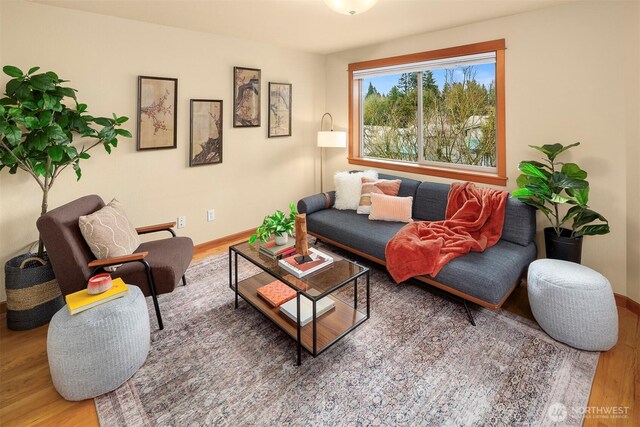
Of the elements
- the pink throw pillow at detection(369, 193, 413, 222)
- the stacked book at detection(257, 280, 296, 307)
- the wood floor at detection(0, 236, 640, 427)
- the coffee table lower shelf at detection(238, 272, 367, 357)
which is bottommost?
the wood floor at detection(0, 236, 640, 427)

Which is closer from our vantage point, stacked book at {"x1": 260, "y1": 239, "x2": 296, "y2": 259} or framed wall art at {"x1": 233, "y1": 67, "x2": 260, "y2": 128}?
stacked book at {"x1": 260, "y1": 239, "x2": 296, "y2": 259}

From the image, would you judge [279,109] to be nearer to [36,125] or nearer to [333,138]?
[333,138]

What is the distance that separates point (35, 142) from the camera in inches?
89.2

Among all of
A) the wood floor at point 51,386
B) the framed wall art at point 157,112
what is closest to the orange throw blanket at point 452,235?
the wood floor at point 51,386

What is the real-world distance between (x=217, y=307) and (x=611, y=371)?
265cm

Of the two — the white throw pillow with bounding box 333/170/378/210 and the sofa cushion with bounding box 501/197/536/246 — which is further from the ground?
the white throw pillow with bounding box 333/170/378/210

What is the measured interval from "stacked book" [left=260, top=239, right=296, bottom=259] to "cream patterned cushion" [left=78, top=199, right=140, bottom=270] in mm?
986

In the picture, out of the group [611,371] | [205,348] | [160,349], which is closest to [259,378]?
[205,348]

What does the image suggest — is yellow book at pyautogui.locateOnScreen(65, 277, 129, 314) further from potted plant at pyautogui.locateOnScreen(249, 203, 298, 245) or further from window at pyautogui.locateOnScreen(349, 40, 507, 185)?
window at pyautogui.locateOnScreen(349, 40, 507, 185)

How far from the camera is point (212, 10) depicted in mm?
2814

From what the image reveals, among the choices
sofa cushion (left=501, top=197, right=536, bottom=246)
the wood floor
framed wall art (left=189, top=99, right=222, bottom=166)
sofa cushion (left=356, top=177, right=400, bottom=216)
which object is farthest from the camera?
sofa cushion (left=356, top=177, right=400, bottom=216)

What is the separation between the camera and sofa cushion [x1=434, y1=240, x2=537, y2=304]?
7.60 ft

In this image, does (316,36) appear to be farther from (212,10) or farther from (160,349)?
(160,349)

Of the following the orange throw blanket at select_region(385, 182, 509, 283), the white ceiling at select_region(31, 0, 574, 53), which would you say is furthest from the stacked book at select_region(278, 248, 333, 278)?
the white ceiling at select_region(31, 0, 574, 53)
